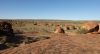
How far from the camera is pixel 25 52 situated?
4.96m

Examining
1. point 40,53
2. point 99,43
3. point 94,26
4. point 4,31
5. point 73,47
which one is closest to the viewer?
point 40,53

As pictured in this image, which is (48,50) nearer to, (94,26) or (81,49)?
(81,49)

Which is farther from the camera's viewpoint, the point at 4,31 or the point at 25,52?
the point at 4,31

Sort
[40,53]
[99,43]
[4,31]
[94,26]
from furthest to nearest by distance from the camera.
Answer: [4,31], [94,26], [99,43], [40,53]

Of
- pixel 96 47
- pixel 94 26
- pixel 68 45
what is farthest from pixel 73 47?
pixel 94 26

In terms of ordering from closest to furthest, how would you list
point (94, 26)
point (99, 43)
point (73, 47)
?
point (73, 47), point (99, 43), point (94, 26)

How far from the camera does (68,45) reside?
5488 mm

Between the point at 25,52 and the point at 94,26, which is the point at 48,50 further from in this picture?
the point at 94,26

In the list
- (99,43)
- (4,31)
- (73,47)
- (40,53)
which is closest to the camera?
(40,53)

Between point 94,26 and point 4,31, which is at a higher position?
point 94,26

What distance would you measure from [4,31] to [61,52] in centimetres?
2448

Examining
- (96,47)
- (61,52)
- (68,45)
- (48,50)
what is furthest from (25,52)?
(96,47)

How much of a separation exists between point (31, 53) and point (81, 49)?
1.32 meters

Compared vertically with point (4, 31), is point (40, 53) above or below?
above
